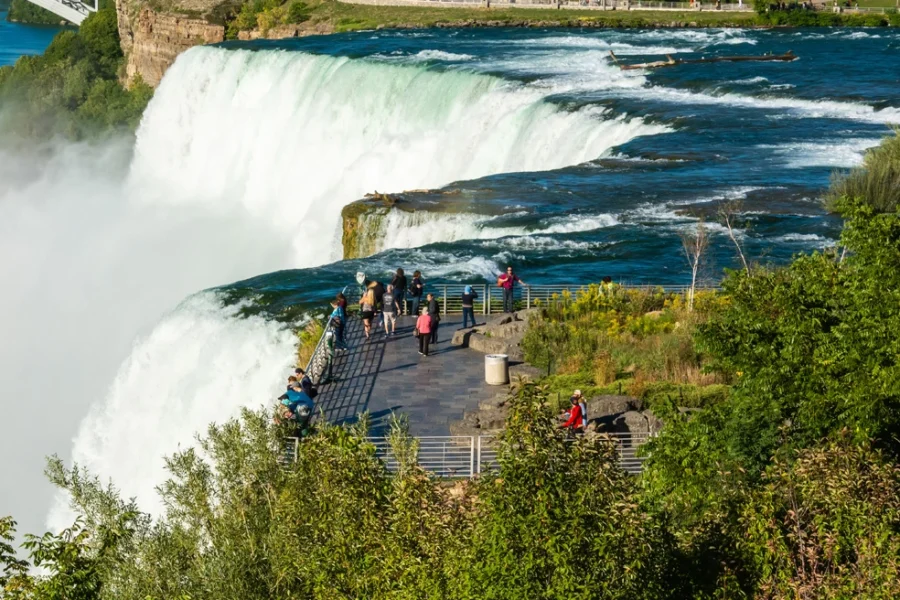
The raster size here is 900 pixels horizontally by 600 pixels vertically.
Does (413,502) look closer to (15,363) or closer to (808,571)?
(808,571)

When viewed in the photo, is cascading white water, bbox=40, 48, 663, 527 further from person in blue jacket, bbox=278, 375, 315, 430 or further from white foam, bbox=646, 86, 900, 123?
white foam, bbox=646, 86, 900, 123

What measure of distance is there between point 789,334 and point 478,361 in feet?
31.4

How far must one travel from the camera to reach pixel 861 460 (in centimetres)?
1675

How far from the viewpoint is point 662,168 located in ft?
146

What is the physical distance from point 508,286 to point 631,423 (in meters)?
7.73

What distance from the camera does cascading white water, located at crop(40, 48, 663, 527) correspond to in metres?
30.2

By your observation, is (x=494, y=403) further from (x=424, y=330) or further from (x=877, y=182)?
(x=877, y=182)

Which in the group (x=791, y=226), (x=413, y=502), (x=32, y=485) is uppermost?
(x=413, y=502)

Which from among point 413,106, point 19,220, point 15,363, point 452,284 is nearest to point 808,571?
point 452,284

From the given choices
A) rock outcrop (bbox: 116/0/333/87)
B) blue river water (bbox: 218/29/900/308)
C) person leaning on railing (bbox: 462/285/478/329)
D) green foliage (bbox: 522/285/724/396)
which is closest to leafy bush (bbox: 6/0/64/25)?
rock outcrop (bbox: 116/0/333/87)

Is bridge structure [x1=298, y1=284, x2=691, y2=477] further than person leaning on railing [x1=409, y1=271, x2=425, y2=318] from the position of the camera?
No

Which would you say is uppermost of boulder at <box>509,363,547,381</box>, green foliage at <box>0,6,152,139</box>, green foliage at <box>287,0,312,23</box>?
green foliage at <box>287,0,312,23</box>

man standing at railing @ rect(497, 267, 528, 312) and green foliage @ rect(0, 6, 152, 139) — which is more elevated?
man standing at railing @ rect(497, 267, 528, 312)

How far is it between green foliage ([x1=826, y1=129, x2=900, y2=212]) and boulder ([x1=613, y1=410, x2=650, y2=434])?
1435cm
